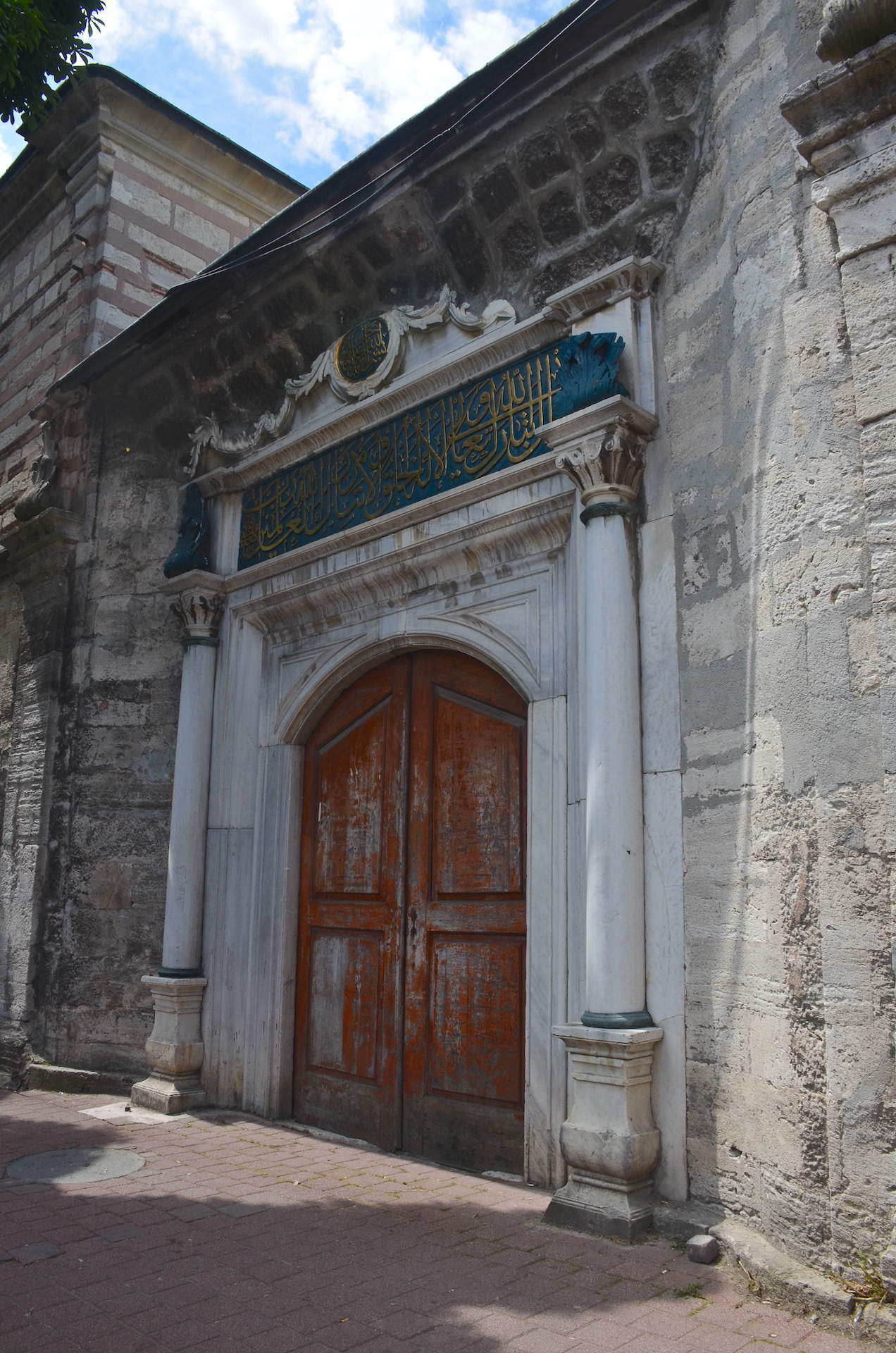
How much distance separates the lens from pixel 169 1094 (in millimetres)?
5344

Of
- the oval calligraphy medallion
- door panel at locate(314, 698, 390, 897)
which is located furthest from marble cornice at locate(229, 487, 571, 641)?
the oval calligraphy medallion

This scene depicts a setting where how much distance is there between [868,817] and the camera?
2803 mm

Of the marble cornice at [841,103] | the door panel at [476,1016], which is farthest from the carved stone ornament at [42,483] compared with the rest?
the marble cornice at [841,103]

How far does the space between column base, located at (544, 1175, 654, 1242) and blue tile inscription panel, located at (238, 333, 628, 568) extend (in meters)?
2.83

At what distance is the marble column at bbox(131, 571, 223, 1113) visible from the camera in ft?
18.0

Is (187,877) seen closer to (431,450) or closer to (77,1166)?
(77,1166)

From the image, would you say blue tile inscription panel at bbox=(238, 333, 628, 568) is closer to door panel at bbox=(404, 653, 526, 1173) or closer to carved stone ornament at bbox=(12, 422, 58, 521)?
door panel at bbox=(404, 653, 526, 1173)

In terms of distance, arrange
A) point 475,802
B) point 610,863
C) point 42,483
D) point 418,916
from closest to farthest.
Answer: point 610,863 → point 475,802 → point 418,916 → point 42,483

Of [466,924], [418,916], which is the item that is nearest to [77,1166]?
[418,916]

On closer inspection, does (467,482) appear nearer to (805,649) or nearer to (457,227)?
(457,227)

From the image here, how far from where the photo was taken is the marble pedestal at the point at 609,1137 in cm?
335

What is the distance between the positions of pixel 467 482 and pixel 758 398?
154 cm

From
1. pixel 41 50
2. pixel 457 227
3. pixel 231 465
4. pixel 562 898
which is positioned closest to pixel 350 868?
pixel 562 898

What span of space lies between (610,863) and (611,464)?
1.50 metres
